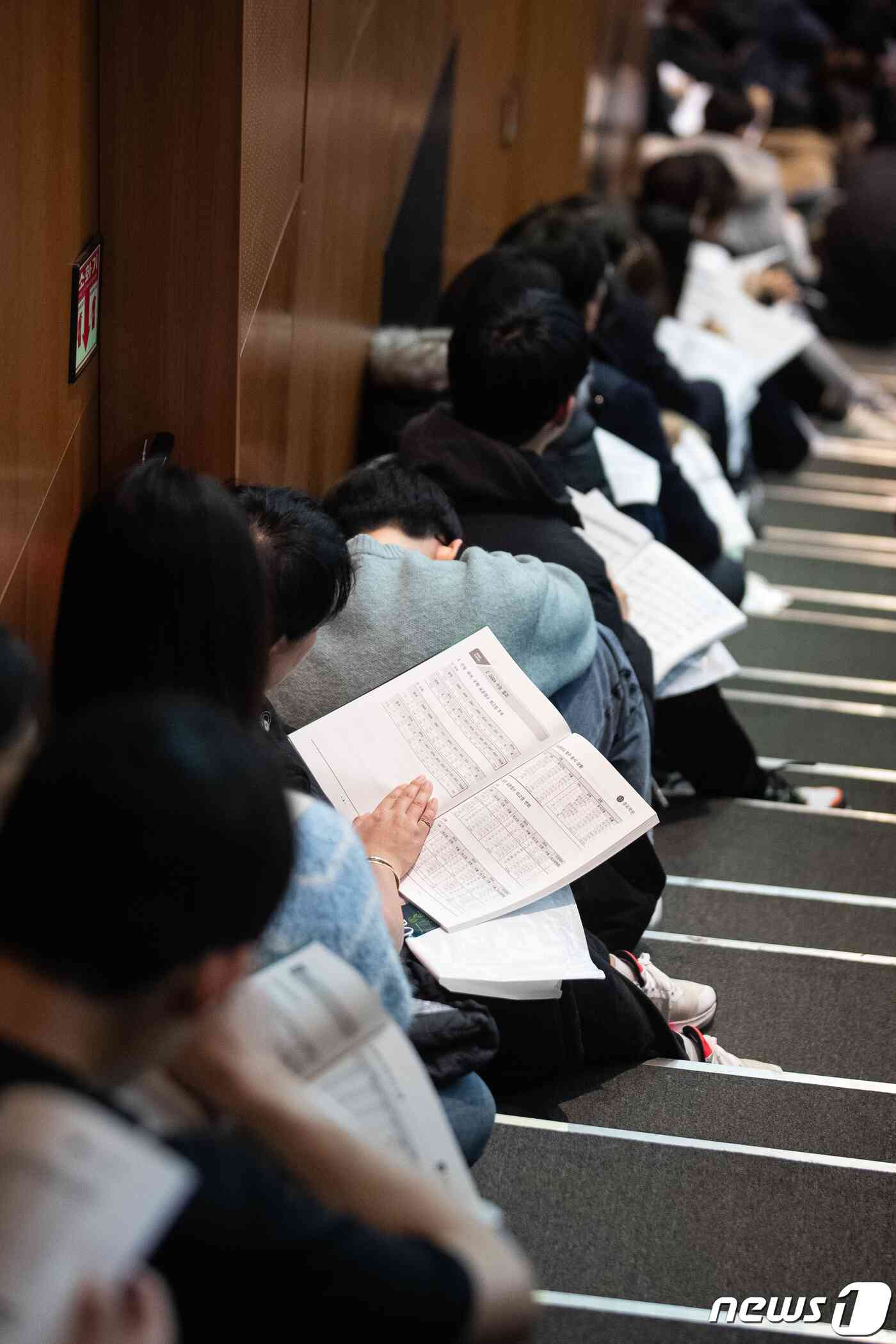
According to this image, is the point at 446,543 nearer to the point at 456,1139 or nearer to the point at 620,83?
the point at 456,1139

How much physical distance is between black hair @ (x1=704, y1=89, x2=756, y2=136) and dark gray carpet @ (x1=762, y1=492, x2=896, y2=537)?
7.26 ft

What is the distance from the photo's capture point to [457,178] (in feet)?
14.1

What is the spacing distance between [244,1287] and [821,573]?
4222mm

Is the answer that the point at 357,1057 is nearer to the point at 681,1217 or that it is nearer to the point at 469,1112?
the point at 469,1112

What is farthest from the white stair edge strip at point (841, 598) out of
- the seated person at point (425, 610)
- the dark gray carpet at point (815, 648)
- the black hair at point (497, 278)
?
the seated person at point (425, 610)

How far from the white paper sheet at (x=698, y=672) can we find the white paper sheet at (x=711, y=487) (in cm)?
96

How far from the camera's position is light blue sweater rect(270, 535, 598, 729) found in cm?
212

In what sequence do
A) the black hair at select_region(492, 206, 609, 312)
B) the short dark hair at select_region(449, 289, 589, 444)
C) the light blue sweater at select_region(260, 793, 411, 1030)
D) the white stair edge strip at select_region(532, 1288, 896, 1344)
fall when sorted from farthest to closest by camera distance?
the black hair at select_region(492, 206, 609, 312) < the short dark hair at select_region(449, 289, 589, 444) < the white stair edge strip at select_region(532, 1288, 896, 1344) < the light blue sweater at select_region(260, 793, 411, 1030)

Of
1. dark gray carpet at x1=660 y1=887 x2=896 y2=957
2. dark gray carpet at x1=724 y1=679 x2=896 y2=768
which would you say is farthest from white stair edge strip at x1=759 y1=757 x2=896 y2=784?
dark gray carpet at x1=660 y1=887 x2=896 y2=957

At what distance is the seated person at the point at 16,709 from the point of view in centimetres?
110

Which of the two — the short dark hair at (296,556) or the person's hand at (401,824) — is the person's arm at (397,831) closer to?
the person's hand at (401,824)

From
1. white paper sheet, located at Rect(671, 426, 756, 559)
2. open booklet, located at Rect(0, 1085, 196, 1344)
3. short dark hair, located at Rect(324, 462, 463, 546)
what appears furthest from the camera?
white paper sheet, located at Rect(671, 426, 756, 559)

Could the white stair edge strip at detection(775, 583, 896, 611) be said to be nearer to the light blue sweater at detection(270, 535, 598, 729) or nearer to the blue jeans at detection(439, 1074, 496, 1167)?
the light blue sweater at detection(270, 535, 598, 729)

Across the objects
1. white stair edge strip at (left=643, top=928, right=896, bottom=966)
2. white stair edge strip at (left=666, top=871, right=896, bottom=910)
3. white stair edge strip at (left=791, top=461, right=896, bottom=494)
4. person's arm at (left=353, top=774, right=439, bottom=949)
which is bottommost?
white stair edge strip at (left=791, top=461, right=896, bottom=494)
